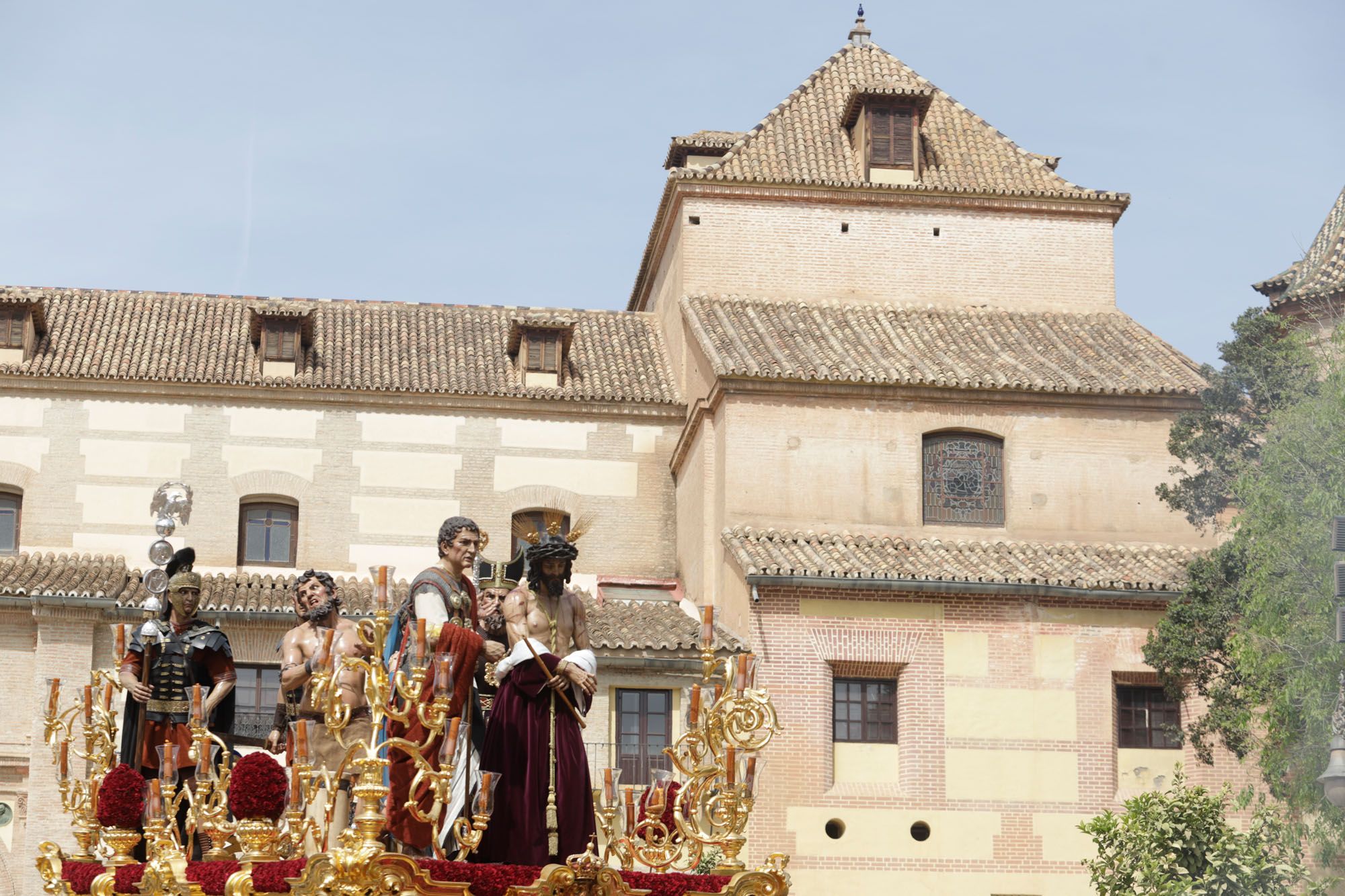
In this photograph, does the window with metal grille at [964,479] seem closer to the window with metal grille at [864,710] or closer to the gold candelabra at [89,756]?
the window with metal grille at [864,710]

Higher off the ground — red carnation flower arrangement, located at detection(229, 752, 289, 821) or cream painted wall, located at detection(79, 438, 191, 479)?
cream painted wall, located at detection(79, 438, 191, 479)

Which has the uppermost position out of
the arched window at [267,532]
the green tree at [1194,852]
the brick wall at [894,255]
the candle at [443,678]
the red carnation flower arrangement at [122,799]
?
the brick wall at [894,255]

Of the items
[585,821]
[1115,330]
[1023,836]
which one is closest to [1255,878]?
[1023,836]

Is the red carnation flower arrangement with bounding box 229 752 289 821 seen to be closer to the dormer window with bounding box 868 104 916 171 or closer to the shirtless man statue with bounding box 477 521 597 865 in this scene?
the shirtless man statue with bounding box 477 521 597 865

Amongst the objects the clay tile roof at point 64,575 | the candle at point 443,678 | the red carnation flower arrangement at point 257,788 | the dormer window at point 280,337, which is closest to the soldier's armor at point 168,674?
the red carnation flower arrangement at point 257,788

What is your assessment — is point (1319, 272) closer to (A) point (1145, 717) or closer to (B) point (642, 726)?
(A) point (1145, 717)

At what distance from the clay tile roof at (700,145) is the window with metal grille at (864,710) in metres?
10.2

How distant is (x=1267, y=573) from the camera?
21.1 metres

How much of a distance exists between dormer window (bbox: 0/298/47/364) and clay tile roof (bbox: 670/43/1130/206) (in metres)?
9.54

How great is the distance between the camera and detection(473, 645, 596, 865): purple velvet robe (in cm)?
954

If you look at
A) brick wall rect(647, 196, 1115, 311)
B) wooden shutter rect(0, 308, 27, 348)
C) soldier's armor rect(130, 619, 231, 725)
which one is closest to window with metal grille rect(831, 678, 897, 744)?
brick wall rect(647, 196, 1115, 311)

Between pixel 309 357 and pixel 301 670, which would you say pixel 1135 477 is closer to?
pixel 309 357

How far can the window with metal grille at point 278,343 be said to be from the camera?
2830 cm

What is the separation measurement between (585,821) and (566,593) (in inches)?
46.5
